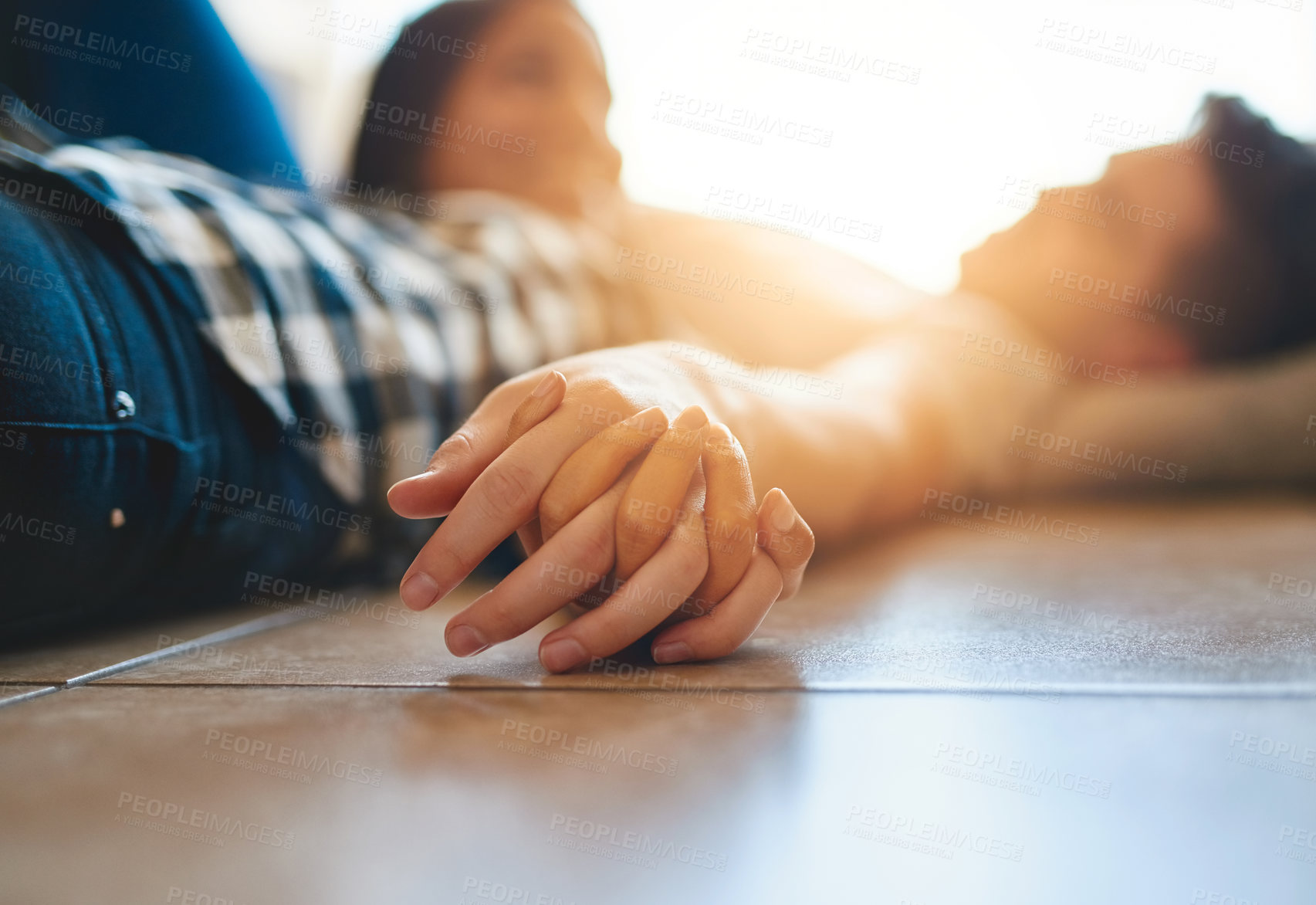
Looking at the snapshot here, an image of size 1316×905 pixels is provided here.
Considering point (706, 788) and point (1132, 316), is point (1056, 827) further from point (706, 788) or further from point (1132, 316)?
point (1132, 316)

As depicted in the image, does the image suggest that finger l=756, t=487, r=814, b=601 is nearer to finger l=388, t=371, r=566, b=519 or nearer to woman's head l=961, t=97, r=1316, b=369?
finger l=388, t=371, r=566, b=519

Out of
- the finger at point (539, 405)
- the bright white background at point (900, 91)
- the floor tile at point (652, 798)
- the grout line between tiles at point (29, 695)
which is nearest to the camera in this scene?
the floor tile at point (652, 798)

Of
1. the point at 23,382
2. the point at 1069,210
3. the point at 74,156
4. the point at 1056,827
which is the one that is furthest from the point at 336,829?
the point at 1069,210

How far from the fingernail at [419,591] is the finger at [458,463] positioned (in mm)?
41

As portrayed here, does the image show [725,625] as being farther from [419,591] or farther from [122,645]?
[122,645]

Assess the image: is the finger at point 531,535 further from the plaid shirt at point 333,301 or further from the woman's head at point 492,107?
the woman's head at point 492,107

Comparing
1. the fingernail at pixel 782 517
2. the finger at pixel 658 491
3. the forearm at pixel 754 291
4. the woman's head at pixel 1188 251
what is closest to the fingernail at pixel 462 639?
the finger at pixel 658 491

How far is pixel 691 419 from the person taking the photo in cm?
51

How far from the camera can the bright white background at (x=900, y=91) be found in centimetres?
164

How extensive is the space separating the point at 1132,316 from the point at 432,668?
160 cm

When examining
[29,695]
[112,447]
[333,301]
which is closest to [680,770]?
[29,695]

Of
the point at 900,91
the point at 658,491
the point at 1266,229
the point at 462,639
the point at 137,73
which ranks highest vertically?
the point at 900,91

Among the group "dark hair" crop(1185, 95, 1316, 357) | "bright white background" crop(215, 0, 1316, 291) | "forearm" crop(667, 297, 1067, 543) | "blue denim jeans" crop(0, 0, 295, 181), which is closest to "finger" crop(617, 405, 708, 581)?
"forearm" crop(667, 297, 1067, 543)

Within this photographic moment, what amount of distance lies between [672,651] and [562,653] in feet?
0.24
